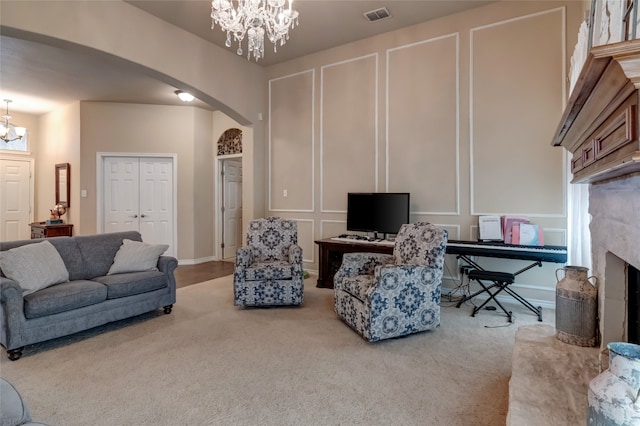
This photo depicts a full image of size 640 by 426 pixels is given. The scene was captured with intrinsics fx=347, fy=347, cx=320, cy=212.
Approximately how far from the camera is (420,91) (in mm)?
4410

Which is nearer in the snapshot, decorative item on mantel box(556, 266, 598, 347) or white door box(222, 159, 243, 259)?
decorative item on mantel box(556, 266, 598, 347)

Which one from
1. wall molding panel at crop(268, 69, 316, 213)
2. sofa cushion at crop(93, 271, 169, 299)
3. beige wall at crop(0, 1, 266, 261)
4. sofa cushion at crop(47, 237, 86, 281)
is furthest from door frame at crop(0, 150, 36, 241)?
sofa cushion at crop(93, 271, 169, 299)

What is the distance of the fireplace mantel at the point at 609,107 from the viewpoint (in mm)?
840

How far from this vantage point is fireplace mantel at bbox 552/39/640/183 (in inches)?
33.1

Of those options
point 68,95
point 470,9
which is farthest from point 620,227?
point 68,95

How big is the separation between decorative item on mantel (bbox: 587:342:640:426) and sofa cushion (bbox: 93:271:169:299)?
3.45 meters

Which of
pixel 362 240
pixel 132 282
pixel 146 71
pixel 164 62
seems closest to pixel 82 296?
pixel 132 282

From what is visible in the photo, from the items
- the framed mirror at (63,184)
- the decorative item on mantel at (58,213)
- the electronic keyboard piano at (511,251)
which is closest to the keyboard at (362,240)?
the electronic keyboard piano at (511,251)

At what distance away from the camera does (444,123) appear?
4246mm

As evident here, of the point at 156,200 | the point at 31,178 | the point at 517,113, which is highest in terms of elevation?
the point at 517,113

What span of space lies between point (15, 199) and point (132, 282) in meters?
6.25

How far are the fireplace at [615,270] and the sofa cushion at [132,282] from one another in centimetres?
360

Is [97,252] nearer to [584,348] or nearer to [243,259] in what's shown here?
[243,259]

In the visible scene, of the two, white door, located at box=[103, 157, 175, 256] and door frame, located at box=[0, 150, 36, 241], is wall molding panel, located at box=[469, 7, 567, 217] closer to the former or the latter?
white door, located at box=[103, 157, 175, 256]
